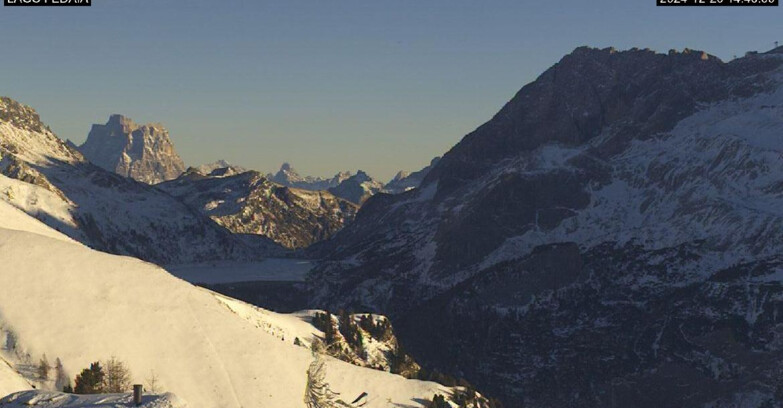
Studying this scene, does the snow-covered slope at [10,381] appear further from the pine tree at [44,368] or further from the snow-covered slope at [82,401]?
the snow-covered slope at [82,401]

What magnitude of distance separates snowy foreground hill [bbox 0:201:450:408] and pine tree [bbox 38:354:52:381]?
714 millimetres

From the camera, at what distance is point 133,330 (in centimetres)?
11025

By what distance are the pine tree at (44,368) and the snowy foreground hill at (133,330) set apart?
0.71m

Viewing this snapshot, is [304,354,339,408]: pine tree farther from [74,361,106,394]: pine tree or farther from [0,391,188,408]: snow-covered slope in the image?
[74,361,106,394]: pine tree

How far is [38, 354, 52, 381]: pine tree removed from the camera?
100 m

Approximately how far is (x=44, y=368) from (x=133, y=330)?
492 inches

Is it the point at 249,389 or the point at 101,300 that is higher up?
the point at 101,300

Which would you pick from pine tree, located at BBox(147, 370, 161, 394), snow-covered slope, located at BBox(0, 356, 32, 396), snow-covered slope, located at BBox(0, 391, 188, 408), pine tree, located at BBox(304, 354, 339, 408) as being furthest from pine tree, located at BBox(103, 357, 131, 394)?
pine tree, located at BBox(304, 354, 339, 408)

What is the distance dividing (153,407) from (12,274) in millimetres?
64837

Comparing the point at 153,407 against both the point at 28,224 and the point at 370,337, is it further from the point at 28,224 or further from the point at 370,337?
the point at 370,337

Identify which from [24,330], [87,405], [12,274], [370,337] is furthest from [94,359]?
[370,337]

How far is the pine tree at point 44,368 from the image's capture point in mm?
100213

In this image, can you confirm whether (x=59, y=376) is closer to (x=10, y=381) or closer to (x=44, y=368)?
(x=44, y=368)

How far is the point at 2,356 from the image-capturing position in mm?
100375
